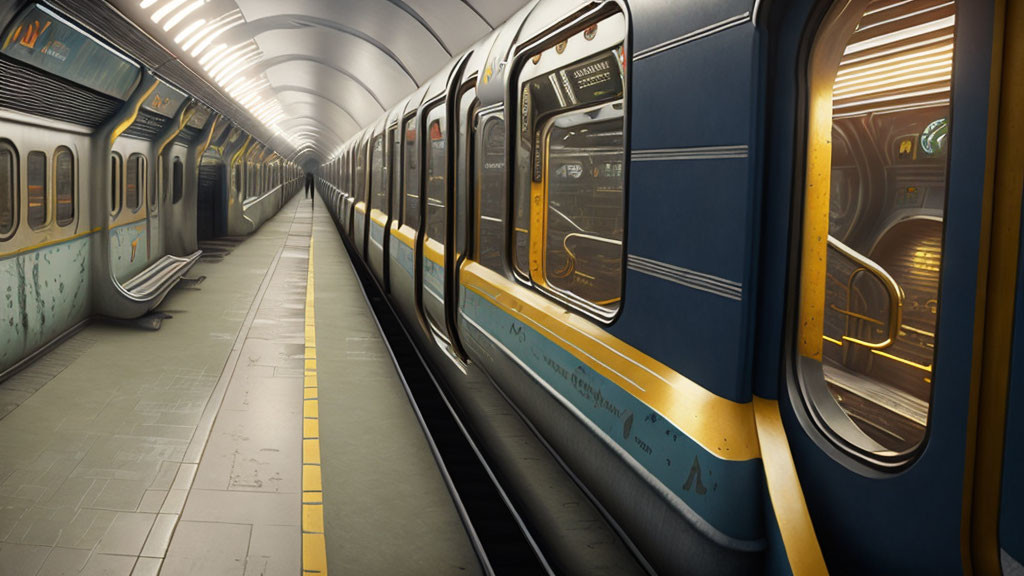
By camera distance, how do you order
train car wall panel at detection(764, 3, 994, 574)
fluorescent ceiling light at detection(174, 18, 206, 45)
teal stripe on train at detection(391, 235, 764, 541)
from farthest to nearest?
fluorescent ceiling light at detection(174, 18, 206, 45) → teal stripe on train at detection(391, 235, 764, 541) → train car wall panel at detection(764, 3, 994, 574)

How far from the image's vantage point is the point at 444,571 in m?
3.50

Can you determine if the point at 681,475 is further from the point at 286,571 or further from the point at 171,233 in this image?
the point at 171,233

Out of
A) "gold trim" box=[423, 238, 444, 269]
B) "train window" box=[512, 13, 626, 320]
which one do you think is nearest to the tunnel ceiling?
"train window" box=[512, 13, 626, 320]

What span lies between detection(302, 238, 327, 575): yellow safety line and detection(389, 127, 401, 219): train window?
286 cm

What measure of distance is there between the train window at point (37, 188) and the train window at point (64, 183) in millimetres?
271

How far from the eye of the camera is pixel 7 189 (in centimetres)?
591

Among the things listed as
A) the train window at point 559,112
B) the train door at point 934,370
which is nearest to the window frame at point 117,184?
the train window at point 559,112

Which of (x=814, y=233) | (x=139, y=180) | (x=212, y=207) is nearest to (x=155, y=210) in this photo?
(x=139, y=180)

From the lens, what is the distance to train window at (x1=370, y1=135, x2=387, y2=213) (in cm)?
1118

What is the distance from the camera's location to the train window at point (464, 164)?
5.54 meters

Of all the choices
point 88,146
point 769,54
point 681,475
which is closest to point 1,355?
point 88,146

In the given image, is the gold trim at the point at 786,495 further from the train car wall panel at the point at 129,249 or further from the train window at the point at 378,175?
the train window at the point at 378,175

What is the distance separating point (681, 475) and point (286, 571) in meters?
2.04

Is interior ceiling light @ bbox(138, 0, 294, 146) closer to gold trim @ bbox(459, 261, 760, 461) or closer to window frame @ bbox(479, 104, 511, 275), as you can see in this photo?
window frame @ bbox(479, 104, 511, 275)
